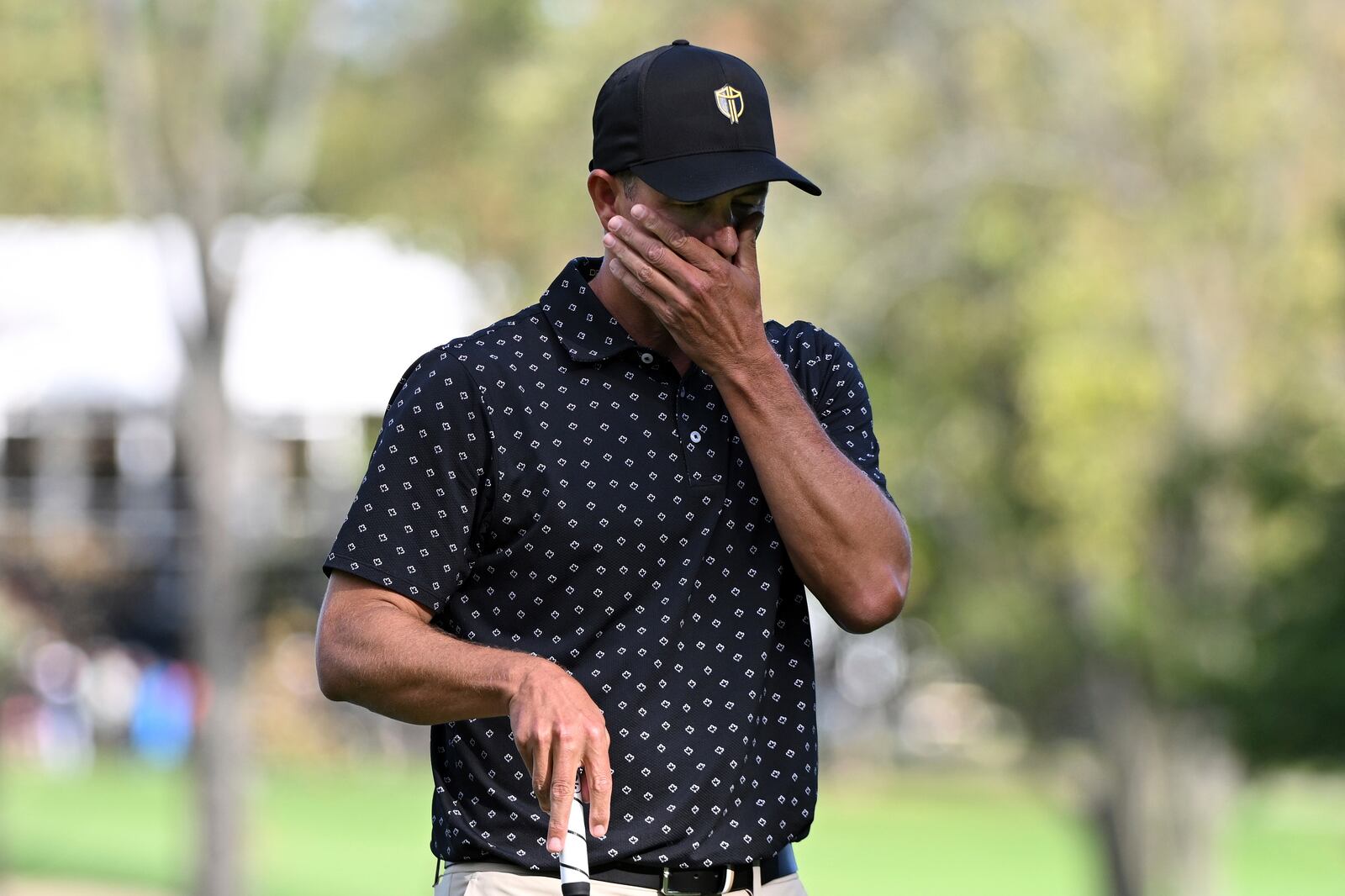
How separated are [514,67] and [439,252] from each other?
2035 mm

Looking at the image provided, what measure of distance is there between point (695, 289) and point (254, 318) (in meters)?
22.5

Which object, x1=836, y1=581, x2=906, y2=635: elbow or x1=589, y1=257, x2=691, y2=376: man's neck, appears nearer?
x1=836, y1=581, x2=906, y2=635: elbow

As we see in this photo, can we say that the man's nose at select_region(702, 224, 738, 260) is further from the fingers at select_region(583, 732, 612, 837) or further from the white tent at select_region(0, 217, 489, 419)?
the white tent at select_region(0, 217, 489, 419)

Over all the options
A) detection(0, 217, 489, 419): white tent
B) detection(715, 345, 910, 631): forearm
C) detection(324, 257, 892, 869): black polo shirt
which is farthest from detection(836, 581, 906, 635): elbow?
detection(0, 217, 489, 419): white tent

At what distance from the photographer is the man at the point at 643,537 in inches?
130

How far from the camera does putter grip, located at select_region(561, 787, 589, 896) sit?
2.96 metres

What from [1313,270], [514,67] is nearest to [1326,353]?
Answer: [1313,270]

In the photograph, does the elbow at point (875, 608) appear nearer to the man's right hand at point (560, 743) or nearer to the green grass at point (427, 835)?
the man's right hand at point (560, 743)

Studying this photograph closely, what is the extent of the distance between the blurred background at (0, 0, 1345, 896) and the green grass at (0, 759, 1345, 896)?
0.18 meters

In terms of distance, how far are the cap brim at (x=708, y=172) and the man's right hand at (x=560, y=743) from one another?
81cm

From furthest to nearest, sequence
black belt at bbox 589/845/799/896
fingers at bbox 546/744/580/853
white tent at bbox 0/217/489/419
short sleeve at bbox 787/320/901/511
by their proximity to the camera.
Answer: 1. white tent at bbox 0/217/489/419
2. short sleeve at bbox 787/320/901/511
3. black belt at bbox 589/845/799/896
4. fingers at bbox 546/744/580/853

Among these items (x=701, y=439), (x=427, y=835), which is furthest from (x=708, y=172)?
(x=427, y=835)

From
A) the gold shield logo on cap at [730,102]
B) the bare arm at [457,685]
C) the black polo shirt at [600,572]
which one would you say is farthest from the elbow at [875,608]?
the gold shield logo on cap at [730,102]

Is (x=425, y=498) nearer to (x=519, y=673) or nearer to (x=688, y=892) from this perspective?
(x=519, y=673)
